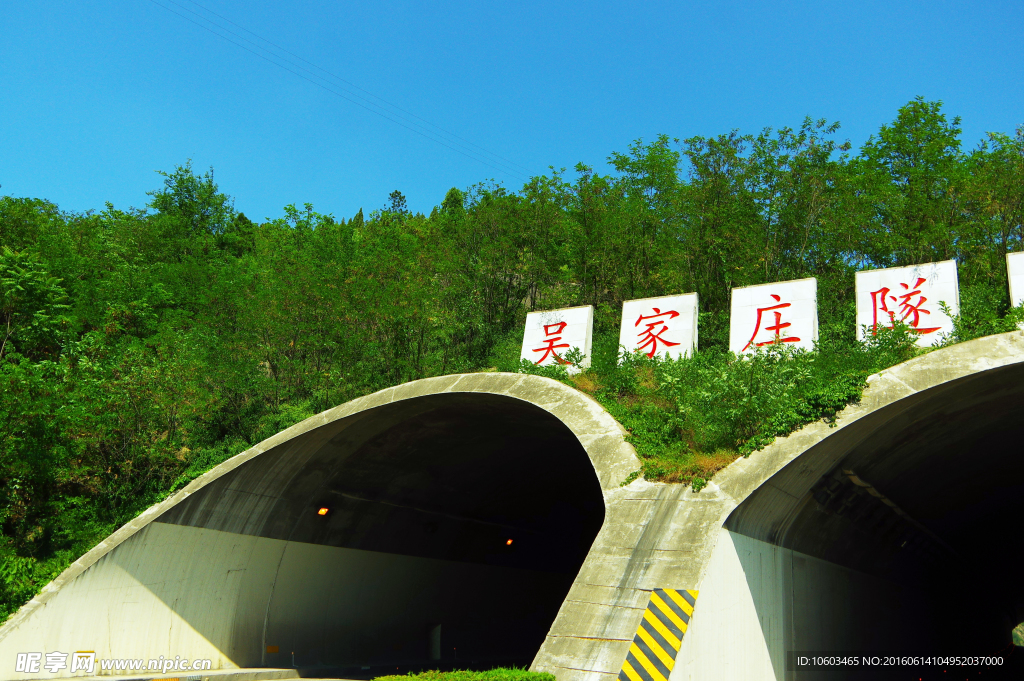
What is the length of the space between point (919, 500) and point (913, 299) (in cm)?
430

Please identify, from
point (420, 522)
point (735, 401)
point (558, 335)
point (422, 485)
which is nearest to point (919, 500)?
point (735, 401)

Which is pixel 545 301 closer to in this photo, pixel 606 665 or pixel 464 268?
pixel 464 268

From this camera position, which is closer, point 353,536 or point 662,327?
point 662,327

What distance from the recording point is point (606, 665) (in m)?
7.49

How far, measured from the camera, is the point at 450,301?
2266 centimetres

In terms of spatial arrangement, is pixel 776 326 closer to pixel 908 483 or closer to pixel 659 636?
pixel 908 483

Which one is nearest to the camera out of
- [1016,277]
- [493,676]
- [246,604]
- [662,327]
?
[493,676]

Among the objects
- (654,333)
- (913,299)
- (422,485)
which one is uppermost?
(913,299)

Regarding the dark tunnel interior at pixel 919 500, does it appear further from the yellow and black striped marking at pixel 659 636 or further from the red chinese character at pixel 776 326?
the red chinese character at pixel 776 326

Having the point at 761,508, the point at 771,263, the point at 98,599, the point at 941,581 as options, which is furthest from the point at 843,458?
the point at 941,581

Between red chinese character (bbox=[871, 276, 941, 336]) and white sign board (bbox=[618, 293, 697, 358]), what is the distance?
3269 mm

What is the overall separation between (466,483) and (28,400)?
8.70 m

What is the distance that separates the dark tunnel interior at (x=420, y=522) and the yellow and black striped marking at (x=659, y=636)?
4425 mm

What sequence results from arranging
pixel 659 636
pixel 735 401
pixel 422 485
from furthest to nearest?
pixel 422 485 < pixel 735 401 < pixel 659 636
